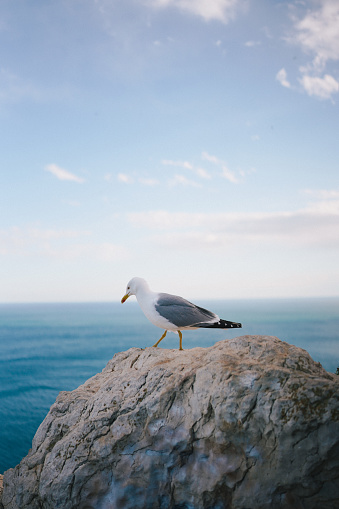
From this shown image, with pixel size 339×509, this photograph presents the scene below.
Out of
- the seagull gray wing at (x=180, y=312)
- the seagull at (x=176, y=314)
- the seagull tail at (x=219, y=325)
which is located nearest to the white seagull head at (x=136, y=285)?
the seagull at (x=176, y=314)

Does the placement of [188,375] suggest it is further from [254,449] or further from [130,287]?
[130,287]

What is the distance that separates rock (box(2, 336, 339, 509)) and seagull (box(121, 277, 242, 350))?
24.1 inches

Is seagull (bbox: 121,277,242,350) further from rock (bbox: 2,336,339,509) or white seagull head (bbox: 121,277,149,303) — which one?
rock (bbox: 2,336,339,509)

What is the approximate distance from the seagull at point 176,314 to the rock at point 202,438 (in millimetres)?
613

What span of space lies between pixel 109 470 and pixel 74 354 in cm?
6397

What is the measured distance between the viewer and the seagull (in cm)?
755

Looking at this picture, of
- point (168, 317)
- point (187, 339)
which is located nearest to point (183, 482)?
point (168, 317)

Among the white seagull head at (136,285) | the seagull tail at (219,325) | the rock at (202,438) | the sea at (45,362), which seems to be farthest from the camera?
the sea at (45,362)

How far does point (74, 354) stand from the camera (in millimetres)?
66750

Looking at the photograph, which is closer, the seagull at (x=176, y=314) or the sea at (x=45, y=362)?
the seagull at (x=176, y=314)

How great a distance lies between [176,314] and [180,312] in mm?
90

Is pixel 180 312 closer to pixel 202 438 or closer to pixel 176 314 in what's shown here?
pixel 176 314

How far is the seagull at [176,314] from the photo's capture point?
7547mm

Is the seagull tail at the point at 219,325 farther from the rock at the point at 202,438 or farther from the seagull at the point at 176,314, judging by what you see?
the rock at the point at 202,438
